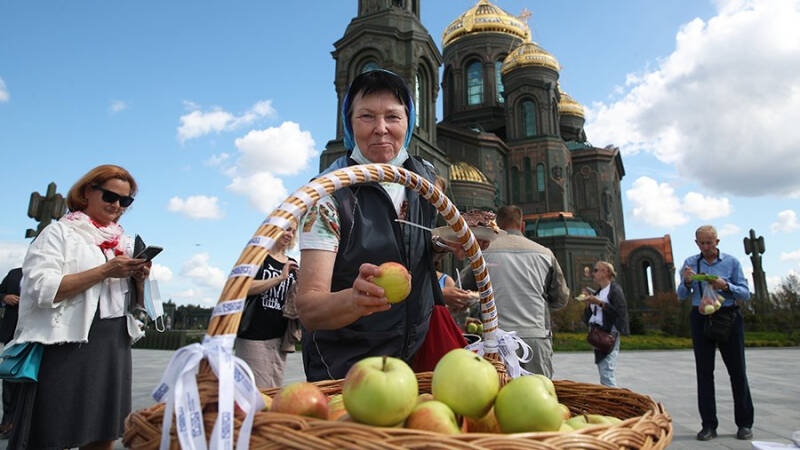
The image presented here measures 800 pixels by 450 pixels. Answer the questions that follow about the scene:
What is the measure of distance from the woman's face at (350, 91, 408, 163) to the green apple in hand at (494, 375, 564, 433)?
3.45ft

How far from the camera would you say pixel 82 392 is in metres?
2.59

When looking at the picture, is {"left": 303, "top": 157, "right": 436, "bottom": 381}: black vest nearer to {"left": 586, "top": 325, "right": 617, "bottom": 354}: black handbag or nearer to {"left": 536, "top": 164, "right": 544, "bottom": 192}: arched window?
{"left": 586, "top": 325, "right": 617, "bottom": 354}: black handbag

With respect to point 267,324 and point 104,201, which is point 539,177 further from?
point 104,201

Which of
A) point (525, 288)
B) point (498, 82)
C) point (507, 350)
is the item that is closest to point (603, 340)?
point (525, 288)

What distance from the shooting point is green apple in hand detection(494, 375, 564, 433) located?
1262 mm

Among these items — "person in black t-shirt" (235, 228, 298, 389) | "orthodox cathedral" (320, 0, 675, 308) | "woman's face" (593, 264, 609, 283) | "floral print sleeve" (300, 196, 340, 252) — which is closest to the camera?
"floral print sleeve" (300, 196, 340, 252)

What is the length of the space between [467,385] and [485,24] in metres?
44.4

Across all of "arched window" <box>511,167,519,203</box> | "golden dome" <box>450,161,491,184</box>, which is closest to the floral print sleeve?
"golden dome" <box>450,161,491,184</box>

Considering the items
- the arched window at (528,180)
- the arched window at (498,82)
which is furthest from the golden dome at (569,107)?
the arched window at (528,180)

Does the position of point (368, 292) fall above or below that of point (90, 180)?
Result: below

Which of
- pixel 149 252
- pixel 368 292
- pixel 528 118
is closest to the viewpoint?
pixel 368 292

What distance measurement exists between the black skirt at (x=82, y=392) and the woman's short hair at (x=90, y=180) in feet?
2.37

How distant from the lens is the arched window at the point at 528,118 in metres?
36.2

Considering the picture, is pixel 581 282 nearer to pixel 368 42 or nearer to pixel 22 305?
pixel 368 42
